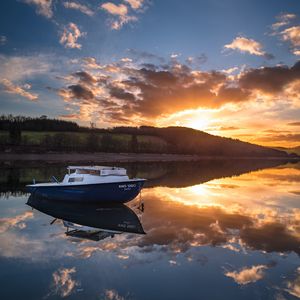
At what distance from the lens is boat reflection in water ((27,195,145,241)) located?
15328 millimetres

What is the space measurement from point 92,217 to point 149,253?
7.48m

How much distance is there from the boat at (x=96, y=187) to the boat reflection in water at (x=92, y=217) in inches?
26.3

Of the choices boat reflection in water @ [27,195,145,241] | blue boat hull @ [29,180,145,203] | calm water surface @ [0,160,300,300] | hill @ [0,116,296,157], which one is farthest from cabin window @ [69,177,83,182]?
hill @ [0,116,296,157]

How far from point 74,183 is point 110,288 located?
13546 millimetres

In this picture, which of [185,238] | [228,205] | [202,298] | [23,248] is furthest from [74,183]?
[202,298]

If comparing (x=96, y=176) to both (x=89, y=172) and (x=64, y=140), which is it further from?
(x=64, y=140)

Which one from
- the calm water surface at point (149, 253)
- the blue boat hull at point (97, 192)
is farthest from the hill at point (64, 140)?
the calm water surface at point (149, 253)

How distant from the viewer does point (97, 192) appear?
70.1ft

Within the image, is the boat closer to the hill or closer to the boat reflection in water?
the boat reflection in water

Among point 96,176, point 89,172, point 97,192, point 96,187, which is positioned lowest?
point 97,192

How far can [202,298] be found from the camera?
8.55 meters

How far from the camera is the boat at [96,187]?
2136 centimetres

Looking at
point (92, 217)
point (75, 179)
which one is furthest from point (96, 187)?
point (92, 217)

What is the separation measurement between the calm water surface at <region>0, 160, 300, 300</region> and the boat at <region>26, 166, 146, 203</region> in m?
0.87
